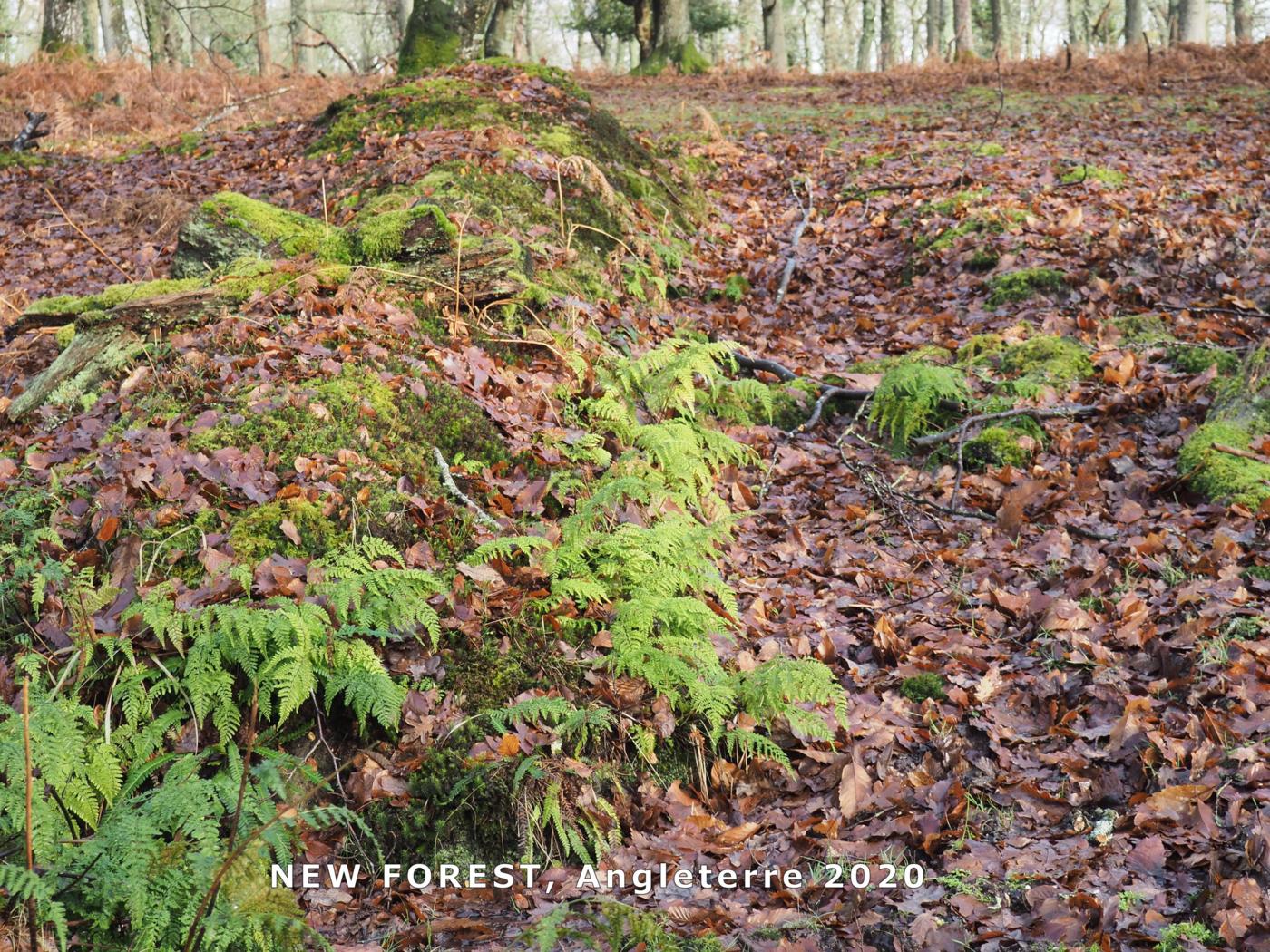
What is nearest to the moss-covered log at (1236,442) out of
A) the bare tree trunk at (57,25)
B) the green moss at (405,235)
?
the green moss at (405,235)

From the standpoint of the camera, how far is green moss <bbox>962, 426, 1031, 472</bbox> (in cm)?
584

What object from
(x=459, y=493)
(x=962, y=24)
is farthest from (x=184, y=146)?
(x=962, y=24)

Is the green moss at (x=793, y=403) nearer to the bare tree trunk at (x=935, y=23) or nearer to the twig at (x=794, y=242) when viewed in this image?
the twig at (x=794, y=242)

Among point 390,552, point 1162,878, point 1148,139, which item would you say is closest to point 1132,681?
point 1162,878

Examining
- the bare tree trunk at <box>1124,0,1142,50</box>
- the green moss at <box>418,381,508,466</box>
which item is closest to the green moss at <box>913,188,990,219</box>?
the green moss at <box>418,381,508,466</box>

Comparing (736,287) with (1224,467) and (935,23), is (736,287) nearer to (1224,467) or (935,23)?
(1224,467)

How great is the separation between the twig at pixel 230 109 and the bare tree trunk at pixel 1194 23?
18118 millimetres

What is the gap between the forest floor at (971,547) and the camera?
310cm

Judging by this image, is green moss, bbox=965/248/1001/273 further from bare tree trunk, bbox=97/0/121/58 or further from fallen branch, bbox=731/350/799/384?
bare tree trunk, bbox=97/0/121/58

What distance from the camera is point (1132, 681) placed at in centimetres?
399

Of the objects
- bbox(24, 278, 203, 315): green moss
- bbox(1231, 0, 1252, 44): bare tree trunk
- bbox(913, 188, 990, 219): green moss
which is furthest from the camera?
bbox(1231, 0, 1252, 44): bare tree trunk

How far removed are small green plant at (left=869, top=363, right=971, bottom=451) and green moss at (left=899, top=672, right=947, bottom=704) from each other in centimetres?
235

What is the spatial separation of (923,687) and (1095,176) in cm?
804

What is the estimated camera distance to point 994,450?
5914 mm
